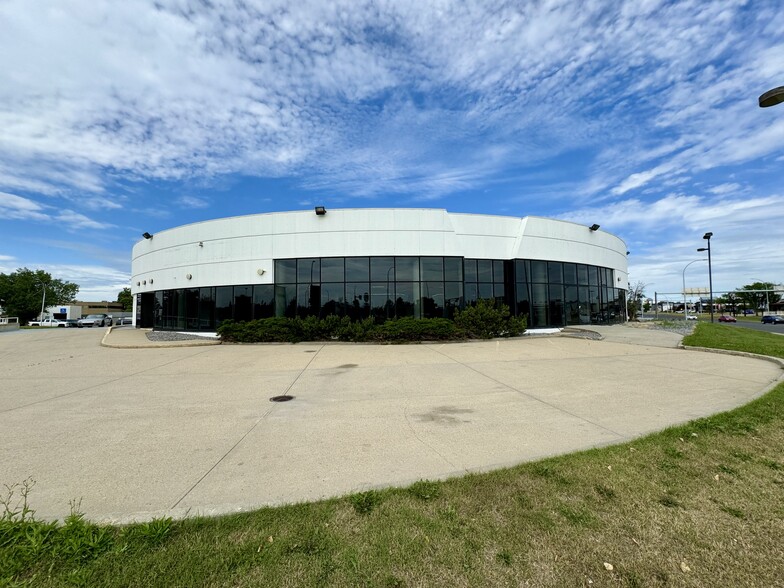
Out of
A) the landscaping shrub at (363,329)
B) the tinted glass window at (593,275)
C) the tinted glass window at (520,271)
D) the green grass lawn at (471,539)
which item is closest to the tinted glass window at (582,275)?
the tinted glass window at (593,275)

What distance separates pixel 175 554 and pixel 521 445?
12.9ft

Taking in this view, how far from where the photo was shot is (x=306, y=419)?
6.12 m

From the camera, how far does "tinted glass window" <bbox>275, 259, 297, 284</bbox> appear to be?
21.1 meters

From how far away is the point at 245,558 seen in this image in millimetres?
2625

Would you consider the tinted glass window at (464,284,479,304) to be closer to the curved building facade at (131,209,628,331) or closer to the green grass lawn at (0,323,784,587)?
the curved building facade at (131,209,628,331)

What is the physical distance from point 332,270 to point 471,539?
61.0 ft

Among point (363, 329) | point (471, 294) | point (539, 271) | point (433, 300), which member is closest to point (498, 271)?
point (471, 294)

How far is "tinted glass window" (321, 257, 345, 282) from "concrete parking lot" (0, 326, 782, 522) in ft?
28.6

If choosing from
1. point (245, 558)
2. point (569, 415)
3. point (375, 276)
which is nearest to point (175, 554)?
point (245, 558)

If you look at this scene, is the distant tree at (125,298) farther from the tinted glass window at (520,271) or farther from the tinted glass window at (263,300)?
the tinted glass window at (520,271)

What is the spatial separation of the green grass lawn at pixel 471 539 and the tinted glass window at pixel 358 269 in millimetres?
17062

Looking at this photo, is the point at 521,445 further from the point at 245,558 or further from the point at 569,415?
the point at 245,558

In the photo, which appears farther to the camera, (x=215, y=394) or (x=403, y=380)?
(x=403, y=380)

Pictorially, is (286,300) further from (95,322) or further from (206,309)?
(95,322)
